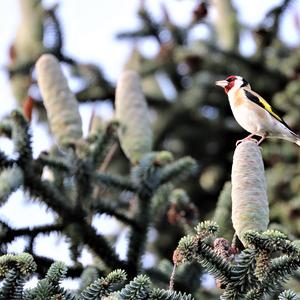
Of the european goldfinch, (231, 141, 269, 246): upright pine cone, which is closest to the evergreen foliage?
(231, 141, 269, 246): upright pine cone

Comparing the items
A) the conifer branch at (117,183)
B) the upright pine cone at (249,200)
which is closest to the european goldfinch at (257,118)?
the conifer branch at (117,183)

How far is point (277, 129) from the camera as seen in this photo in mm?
2734

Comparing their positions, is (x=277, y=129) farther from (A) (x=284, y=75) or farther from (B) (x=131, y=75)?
(A) (x=284, y=75)

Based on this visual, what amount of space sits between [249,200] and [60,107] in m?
1.28

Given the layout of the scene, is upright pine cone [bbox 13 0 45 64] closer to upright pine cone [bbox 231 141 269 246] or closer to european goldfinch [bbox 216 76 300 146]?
european goldfinch [bbox 216 76 300 146]

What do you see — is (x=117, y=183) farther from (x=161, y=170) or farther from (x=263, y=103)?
(x=263, y=103)

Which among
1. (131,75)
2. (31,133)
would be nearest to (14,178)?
(31,133)

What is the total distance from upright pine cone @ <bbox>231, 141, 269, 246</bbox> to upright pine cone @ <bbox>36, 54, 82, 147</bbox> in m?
1.11

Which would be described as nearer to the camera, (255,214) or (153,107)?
(255,214)

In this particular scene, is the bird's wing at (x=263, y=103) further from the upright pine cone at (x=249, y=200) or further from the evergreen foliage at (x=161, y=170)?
the upright pine cone at (x=249, y=200)

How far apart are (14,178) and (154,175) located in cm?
55

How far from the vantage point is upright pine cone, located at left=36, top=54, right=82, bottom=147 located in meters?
3.02

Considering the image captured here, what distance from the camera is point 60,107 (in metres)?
3.04

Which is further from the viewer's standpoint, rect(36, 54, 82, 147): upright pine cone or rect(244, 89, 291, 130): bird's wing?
rect(36, 54, 82, 147): upright pine cone
